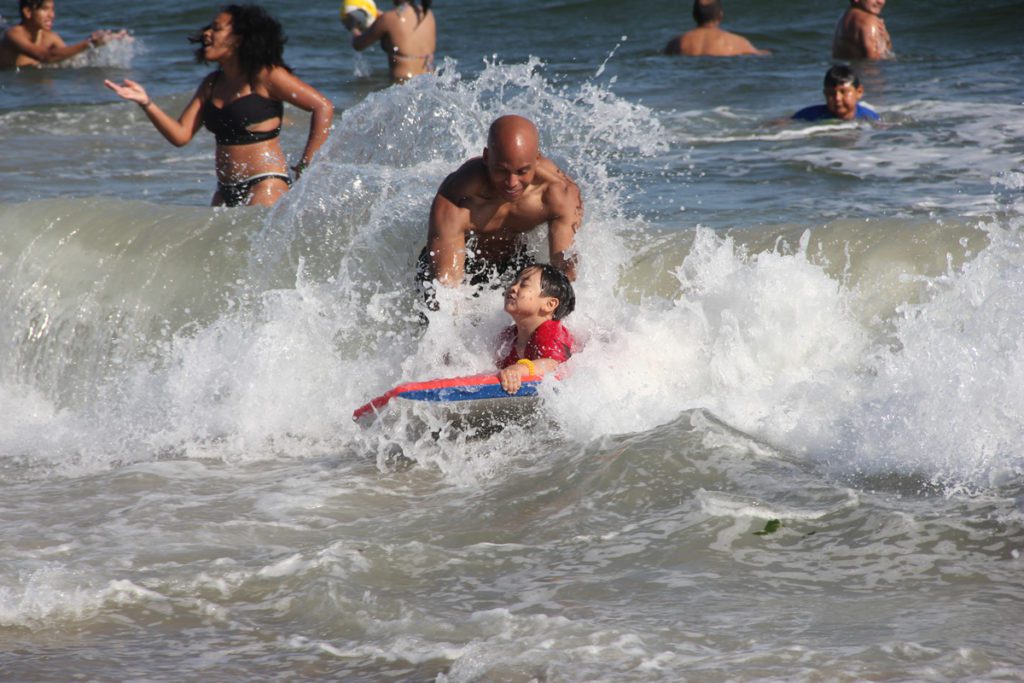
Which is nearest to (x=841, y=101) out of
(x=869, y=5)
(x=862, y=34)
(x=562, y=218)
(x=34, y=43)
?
(x=862, y=34)

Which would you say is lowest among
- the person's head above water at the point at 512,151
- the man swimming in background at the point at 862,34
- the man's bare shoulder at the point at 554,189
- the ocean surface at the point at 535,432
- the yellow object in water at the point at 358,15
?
the ocean surface at the point at 535,432

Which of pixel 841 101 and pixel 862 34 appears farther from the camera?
pixel 862 34

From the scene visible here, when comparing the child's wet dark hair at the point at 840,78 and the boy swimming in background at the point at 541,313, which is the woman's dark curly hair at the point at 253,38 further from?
the child's wet dark hair at the point at 840,78

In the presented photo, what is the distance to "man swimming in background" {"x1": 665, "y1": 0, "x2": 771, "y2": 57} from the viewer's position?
15109 millimetres

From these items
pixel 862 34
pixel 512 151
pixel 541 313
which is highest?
pixel 862 34

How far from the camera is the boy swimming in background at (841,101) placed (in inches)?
416

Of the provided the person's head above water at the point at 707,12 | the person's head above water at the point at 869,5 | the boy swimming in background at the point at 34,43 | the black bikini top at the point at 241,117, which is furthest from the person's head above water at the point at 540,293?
the boy swimming in background at the point at 34,43

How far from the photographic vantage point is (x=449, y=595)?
3928mm

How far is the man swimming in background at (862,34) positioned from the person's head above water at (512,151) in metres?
9.90

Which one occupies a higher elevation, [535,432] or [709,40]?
[709,40]

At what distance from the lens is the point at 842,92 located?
10555mm

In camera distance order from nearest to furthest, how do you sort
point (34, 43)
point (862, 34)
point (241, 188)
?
1. point (241, 188)
2. point (862, 34)
3. point (34, 43)

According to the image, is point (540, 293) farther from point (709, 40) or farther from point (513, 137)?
point (709, 40)

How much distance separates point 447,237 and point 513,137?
624mm
